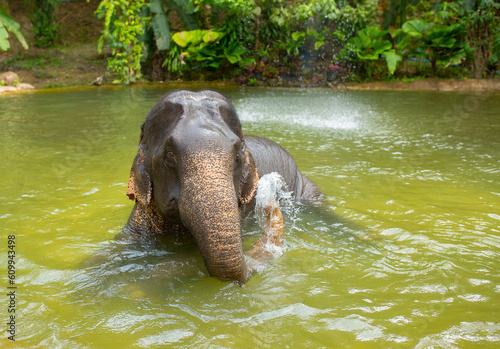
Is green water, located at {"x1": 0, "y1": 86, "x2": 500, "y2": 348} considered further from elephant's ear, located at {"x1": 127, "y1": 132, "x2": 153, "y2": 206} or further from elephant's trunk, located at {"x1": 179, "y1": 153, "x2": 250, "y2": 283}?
elephant's ear, located at {"x1": 127, "y1": 132, "x2": 153, "y2": 206}

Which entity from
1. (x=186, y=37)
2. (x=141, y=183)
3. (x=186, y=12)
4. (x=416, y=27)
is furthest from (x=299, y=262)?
(x=186, y=12)

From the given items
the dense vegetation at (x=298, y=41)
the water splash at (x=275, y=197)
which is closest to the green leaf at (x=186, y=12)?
the dense vegetation at (x=298, y=41)

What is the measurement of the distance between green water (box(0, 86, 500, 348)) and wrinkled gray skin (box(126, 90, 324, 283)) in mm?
299

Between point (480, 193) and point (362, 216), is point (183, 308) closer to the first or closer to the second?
point (362, 216)

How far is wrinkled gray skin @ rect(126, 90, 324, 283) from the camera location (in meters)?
2.65

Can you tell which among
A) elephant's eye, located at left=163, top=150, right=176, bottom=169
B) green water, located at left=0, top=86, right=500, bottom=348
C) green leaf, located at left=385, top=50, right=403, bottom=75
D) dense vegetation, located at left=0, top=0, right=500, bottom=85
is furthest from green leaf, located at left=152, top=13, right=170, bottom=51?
elephant's eye, located at left=163, top=150, right=176, bottom=169

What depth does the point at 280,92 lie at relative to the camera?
16.7 m

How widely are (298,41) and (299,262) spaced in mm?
18162

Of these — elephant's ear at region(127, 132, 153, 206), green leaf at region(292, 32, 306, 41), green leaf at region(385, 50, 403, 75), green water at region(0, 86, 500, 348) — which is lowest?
green water at region(0, 86, 500, 348)

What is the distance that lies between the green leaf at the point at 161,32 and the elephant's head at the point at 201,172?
16876 mm

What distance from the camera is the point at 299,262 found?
11.5ft

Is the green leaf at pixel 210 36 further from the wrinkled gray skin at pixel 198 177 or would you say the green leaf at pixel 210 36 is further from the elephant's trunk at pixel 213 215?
the elephant's trunk at pixel 213 215

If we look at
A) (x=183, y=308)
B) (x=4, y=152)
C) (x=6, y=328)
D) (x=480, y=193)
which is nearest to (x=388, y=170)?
(x=480, y=193)

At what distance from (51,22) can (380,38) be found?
18593mm
